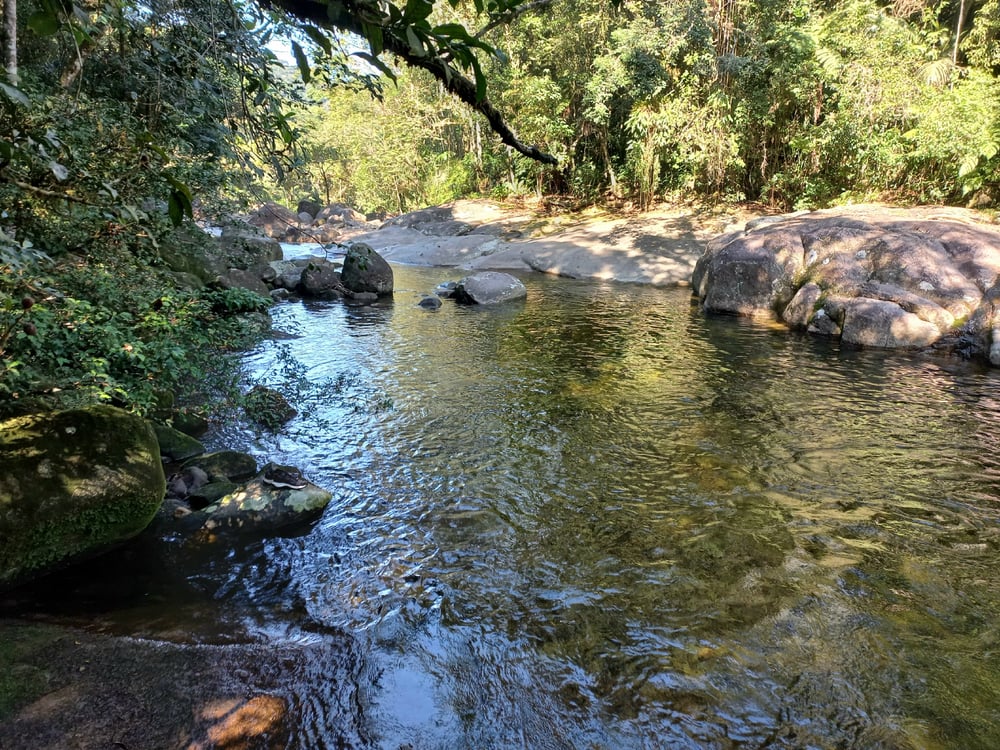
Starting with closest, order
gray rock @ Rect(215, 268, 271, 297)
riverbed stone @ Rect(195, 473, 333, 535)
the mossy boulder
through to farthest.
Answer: the mossy boulder, riverbed stone @ Rect(195, 473, 333, 535), gray rock @ Rect(215, 268, 271, 297)

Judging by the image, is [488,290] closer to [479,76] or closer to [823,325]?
[823,325]

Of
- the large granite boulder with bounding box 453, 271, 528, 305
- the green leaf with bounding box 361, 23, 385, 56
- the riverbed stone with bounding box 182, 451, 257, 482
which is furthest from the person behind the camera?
the large granite boulder with bounding box 453, 271, 528, 305

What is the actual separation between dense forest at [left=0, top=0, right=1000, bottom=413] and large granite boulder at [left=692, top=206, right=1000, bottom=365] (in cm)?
404

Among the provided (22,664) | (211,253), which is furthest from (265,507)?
(211,253)

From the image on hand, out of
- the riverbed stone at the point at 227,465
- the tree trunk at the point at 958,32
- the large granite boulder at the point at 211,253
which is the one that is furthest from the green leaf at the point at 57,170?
the tree trunk at the point at 958,32

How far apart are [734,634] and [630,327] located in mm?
9526

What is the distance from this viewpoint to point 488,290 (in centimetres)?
1551

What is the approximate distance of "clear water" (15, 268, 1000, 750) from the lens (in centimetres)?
322

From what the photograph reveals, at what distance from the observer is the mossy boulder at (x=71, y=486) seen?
373 centimetres

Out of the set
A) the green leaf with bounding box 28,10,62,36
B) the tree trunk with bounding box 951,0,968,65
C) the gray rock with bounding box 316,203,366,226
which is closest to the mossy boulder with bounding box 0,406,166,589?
the green leaf with bounding box 28,10,62,36

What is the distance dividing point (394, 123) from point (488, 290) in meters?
23.3

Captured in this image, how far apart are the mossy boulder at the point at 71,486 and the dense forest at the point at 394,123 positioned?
240 mm

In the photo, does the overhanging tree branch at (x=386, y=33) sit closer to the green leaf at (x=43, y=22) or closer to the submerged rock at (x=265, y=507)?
the green leaf at (x=43, y=22)

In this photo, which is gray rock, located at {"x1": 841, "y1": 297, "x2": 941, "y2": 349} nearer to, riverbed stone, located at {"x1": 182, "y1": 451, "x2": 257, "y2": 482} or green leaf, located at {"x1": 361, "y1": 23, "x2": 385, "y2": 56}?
riverbed stone, located at {"x1": 182, "y1": 451, "x2": 257, "y2": 482}
